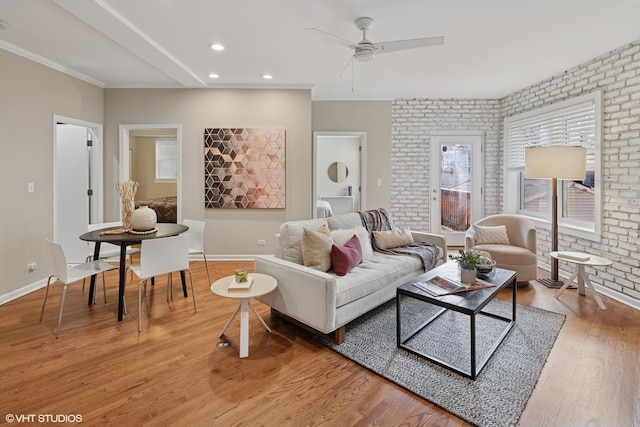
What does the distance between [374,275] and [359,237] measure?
0.58 metres

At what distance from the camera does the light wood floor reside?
1.66 meters

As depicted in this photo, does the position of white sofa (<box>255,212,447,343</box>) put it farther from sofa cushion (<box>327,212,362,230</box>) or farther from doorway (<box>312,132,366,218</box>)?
doorway (<box>312,132,366,218</box>)

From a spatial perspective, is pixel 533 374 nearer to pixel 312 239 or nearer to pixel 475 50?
pixel 312 239

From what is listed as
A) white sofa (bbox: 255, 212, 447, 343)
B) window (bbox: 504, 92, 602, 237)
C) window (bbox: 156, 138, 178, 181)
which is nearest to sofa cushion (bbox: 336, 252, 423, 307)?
white sofa (bbox: 255, 212, 447, 343)

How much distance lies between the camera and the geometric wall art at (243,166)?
468 centimetres

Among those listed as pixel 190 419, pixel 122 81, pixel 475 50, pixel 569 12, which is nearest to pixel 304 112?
pixel 475 50

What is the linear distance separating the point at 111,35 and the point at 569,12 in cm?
413

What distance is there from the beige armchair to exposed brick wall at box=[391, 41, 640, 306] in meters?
0.70

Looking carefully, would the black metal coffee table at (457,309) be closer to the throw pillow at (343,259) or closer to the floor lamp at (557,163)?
the throw pillow at (343,259)

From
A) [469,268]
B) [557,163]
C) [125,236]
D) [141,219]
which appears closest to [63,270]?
[125,236]

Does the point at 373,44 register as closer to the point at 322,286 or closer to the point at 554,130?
the point at 322,286

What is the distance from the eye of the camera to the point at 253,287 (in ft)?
7.41

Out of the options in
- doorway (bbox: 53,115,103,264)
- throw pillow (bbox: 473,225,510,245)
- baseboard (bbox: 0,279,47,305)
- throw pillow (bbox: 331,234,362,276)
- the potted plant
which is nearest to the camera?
the potted plant

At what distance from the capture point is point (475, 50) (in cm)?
342
